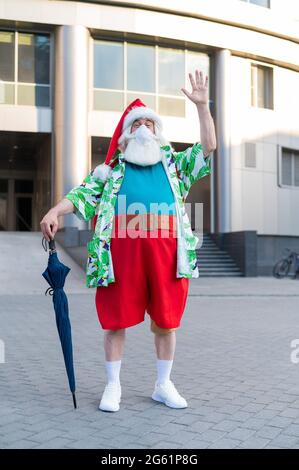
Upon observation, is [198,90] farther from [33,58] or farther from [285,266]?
[33,58]

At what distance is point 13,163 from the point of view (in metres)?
28.0

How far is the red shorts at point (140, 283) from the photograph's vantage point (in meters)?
3.50

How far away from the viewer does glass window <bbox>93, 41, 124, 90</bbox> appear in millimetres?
21328

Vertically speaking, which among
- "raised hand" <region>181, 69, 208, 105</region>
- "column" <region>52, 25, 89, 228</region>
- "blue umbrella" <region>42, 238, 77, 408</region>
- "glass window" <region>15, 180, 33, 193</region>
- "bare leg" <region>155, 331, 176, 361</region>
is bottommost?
"bare leg" <region>155, 331, 176, 361</region>

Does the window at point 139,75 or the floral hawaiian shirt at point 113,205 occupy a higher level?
the window at point 139,75

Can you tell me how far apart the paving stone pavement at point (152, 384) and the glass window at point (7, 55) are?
1420cm

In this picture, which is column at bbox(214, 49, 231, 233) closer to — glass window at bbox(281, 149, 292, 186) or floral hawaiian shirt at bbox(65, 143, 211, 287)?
glass window at bbox(281, 149, 292, 186)

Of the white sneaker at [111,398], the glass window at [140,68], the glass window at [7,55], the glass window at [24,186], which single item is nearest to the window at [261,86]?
the glass window at [140,68]

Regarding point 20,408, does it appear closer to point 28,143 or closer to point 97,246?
point 97,246

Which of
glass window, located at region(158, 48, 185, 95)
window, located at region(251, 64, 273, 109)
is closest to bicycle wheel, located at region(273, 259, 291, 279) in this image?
glass window, located at region(158, 48, 185, 95)

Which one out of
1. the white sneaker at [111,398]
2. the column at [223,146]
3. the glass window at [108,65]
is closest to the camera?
the white sneaker at [111,398]

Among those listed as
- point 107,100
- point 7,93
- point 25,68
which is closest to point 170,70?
point 107,100

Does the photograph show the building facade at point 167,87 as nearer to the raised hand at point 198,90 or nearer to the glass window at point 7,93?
the glass window at point 7,93

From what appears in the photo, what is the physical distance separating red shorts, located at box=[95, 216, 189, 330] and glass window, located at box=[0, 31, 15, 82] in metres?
18.9
